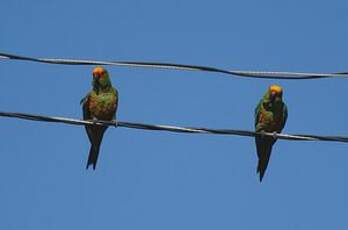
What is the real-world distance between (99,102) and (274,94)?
7.64 feet

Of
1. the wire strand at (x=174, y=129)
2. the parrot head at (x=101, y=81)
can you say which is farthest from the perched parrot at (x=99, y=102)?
the wire strand at (x=174, y=129)

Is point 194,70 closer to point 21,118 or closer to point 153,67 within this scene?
point 153,67

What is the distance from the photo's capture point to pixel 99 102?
36.9 ft

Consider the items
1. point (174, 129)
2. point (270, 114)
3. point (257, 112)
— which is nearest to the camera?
point (174, 129)

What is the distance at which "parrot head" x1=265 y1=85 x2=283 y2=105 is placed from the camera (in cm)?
1121

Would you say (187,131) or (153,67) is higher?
(153,67)

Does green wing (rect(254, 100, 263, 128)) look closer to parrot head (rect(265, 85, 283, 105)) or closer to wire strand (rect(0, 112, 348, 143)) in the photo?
parrot head (rect(265, 85, 283, 105))

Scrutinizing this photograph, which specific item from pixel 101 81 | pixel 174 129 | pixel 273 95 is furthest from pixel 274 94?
pixel 174 129

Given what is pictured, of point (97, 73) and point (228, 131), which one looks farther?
point (97, 73)

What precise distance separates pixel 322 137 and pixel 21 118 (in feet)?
9.15

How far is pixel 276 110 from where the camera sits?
37.4ft

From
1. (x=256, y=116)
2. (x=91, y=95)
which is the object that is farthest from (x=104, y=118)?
(x=256, y=116)

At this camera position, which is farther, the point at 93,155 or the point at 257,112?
the point at 257,112

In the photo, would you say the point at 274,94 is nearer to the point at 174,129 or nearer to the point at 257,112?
the point at 257,112
